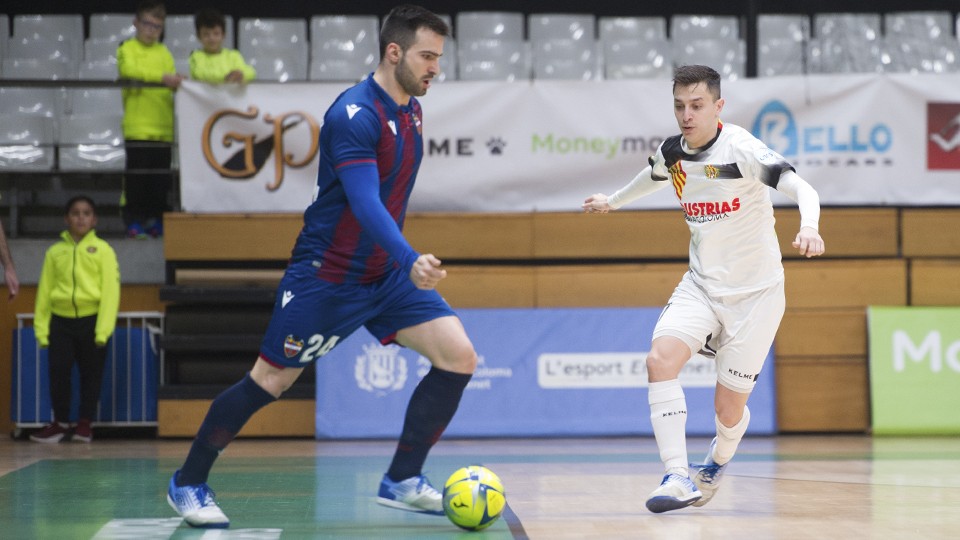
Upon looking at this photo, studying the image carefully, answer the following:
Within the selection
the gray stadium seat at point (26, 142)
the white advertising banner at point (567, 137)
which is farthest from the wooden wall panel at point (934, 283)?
the gray stadium seat at point (26, 142)

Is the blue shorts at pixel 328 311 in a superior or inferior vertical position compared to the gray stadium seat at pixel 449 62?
inferior

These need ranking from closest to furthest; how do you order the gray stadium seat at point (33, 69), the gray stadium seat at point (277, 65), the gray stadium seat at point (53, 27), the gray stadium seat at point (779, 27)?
the gray stadium seat at point (277, 65), the gray stadium seat at point (33, 69), the gray stadium seat at point (53, 27), the gray stadium seat at point (779, 27)

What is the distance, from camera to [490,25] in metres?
13.1

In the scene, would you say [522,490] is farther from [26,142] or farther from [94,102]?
[94,102]

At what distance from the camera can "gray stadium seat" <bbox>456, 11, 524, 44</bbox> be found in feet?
42.6

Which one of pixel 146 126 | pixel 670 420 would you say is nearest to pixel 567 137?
pixel 146 126


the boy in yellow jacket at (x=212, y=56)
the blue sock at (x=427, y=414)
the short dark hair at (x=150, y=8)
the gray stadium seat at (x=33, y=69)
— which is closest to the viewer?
the blue sock at (x=427, y=414)

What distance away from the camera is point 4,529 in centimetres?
513

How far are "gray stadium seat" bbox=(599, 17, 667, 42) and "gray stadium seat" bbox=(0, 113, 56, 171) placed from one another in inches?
231

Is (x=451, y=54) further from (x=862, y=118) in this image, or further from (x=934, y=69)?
(x=934, y=69)

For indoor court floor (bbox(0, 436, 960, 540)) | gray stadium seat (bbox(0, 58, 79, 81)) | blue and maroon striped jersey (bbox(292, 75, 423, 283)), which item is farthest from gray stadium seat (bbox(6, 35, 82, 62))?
blue and maroon striped jersey (bbox(292, 75, 423, 283))

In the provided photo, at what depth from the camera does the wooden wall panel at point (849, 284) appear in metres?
10.1

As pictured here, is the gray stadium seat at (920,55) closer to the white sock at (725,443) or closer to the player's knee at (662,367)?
the white sock at (725,443)

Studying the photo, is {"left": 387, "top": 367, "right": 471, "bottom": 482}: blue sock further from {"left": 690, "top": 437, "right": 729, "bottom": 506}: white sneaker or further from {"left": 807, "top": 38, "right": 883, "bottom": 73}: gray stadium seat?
{"left": 807, "top": 38, "right": 883, "bottom": 73}: gray stadium seat
